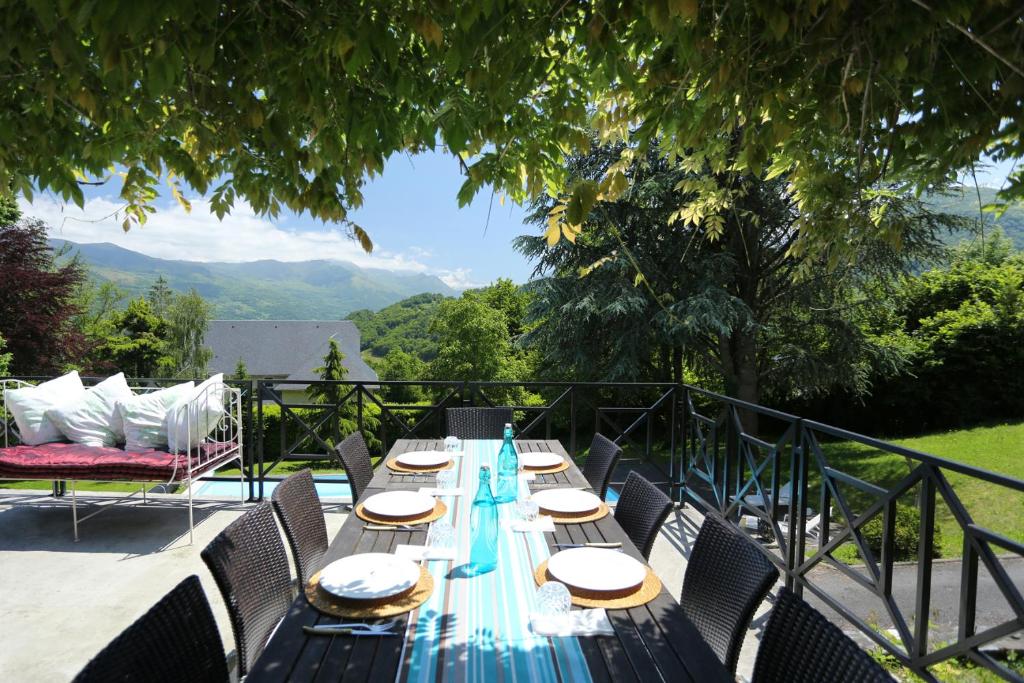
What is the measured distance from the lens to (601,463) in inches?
134

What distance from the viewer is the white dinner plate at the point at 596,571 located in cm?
172

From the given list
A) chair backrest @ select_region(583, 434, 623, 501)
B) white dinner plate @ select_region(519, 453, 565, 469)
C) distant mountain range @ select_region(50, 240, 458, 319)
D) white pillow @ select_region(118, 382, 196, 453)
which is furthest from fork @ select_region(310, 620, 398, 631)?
distant mountain range @ select_region(50, 240, 458, 319)

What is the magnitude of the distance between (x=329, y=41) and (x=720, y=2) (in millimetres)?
1399

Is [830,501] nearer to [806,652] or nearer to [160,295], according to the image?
[806,652]

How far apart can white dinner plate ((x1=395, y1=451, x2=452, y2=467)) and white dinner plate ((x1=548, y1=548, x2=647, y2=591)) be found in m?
1.27

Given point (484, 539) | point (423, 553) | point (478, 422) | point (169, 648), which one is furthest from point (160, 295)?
point (169, 648)

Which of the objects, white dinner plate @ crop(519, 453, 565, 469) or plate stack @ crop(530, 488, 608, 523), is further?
white dinner plate @ crop(519, 453, 565, 469)

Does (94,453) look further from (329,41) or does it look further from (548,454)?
(329,41)

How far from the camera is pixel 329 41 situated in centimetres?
189

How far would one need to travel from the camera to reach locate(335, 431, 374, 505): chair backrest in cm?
318

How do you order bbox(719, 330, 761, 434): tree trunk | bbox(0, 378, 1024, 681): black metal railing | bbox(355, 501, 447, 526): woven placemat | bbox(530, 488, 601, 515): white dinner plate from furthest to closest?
1. bbox(719, 330, 761, 434): tree trunk
2. bbox(530, 488, 601, 515): white dinner plate
3. bbox(355, 501, 447, 526): woven placemat
4. bbox(0, 378, 1024, 681): black metal railing

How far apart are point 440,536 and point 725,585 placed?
907mm

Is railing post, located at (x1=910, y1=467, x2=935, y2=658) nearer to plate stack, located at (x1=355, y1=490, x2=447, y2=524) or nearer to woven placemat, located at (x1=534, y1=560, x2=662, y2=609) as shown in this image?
woven placemat, located at (x1=534, y1=560, x2=662, y2=609)

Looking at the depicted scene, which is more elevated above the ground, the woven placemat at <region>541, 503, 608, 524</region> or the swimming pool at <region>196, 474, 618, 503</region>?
the woven placemat at <region>541, 503, 608, 524</region>
